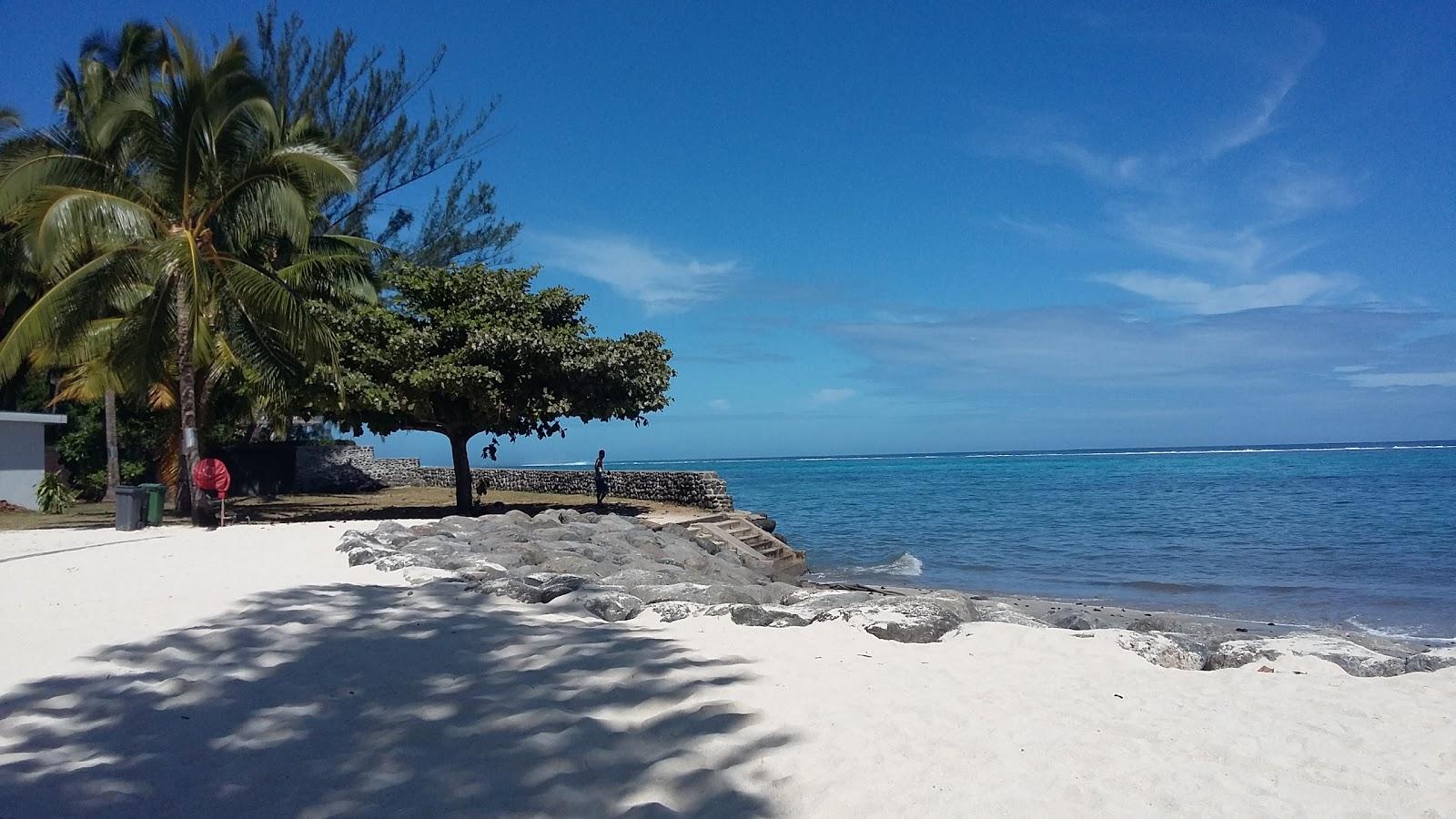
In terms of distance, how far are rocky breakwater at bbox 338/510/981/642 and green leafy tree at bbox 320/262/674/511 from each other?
10.5 feet

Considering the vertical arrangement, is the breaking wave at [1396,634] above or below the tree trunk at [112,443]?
below

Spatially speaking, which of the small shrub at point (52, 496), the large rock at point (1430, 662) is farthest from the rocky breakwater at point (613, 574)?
the small shrub at point (52, 496)

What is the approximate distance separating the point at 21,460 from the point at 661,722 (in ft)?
80.9

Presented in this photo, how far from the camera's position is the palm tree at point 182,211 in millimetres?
14695

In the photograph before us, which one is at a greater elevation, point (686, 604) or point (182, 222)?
point (182, 222)

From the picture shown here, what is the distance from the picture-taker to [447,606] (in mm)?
7668

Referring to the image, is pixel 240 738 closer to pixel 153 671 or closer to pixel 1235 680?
pixel 153 671

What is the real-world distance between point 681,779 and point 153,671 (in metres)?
3.79

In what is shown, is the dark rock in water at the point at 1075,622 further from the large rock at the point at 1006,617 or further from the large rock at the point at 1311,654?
the large rock at the point at 1311,654

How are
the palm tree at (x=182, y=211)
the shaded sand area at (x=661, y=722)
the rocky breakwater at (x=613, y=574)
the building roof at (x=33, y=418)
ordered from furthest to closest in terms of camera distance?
1. the building roof at (x=33, y=418)
2. the palm tree at (x=182, y=211)
3. the rocky breakwater at (x=613, y=574)
4. the shaded sand area at (x=661, y=722)

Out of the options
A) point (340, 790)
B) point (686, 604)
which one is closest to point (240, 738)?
point (340, 790)

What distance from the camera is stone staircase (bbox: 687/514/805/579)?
Result: 17.3 metres

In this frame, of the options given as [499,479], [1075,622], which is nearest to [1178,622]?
[1075,622]

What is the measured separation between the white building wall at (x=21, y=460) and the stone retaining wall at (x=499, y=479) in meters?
8.15
